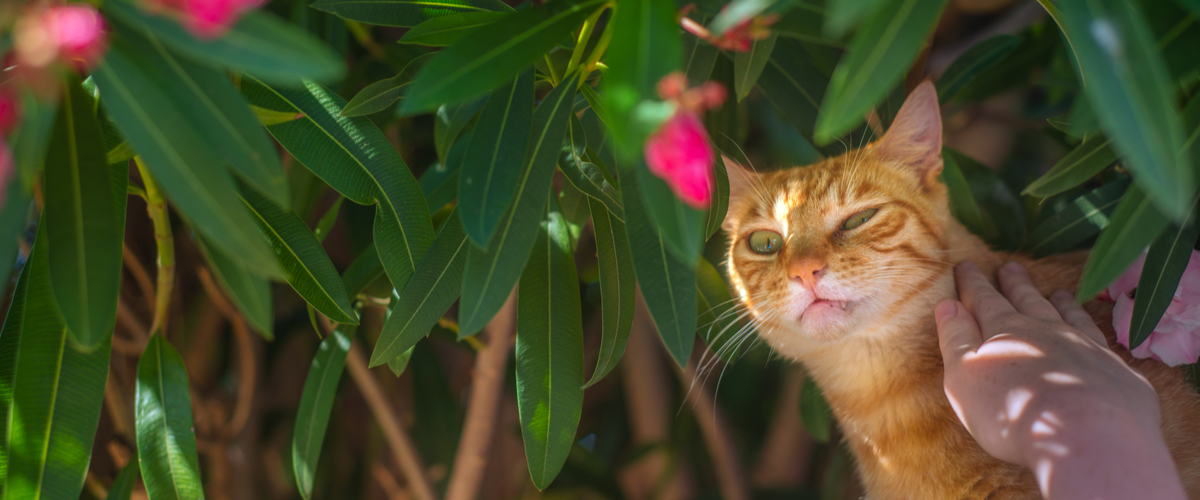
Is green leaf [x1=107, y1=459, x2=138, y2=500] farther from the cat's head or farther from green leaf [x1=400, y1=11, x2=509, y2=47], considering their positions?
the cat's head

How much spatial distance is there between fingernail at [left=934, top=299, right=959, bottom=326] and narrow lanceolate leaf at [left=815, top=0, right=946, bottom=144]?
2.10 ft

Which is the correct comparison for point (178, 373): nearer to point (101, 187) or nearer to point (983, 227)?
point (101, 187)

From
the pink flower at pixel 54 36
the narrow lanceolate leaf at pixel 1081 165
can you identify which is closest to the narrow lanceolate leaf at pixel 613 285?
the narrow lanceolate leaf at pixel 1081 165

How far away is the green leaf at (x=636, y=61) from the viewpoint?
20.2 inches

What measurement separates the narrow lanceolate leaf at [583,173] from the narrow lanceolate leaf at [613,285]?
0.04 m

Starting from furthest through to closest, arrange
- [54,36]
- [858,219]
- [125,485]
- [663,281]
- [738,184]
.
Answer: [738,184], [858,219], [125,485], [663,281], [54,36]

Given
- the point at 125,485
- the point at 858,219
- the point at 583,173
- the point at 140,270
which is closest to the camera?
the point at 583,173

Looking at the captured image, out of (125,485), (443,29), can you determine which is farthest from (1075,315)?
(125,485)

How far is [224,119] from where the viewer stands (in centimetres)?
59

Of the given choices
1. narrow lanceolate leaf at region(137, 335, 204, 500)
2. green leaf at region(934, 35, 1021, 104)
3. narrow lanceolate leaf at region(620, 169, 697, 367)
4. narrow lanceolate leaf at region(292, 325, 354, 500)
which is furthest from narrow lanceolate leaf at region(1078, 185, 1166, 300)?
narrow lanceolate leaf at region(137, 335, 204, 500)

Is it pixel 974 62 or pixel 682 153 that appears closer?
pixel 682 153

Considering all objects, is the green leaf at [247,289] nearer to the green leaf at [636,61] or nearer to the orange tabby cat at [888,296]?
the green leaf at [636,61]

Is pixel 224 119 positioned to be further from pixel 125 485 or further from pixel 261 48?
pixel 125 485

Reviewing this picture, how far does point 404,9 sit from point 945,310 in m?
0.93
